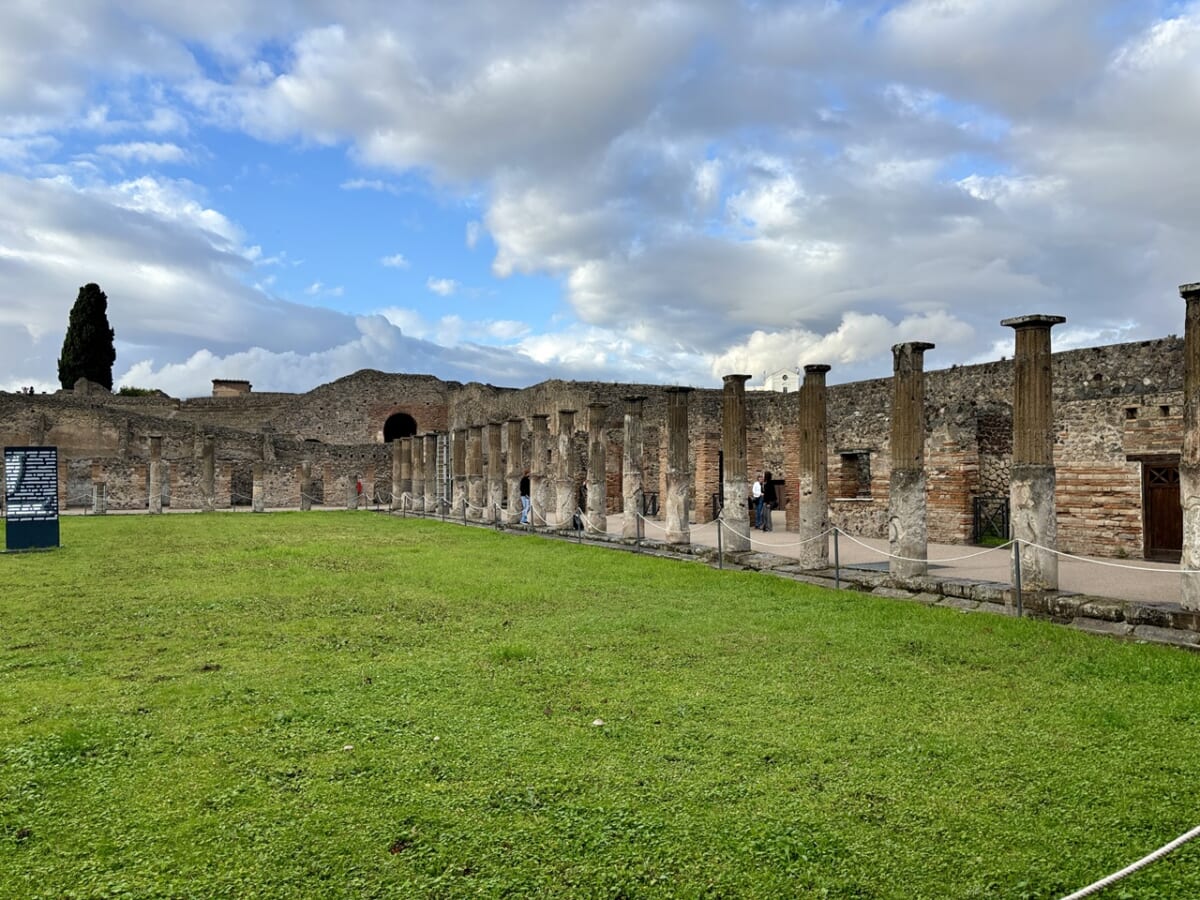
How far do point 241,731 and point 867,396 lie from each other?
15.6 meters

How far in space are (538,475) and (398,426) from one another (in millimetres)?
26272

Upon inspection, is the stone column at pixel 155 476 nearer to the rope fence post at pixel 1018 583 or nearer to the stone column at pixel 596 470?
the stone column at pixel 596 470

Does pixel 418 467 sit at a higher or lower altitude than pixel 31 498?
higher

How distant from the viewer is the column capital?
29.9 feet

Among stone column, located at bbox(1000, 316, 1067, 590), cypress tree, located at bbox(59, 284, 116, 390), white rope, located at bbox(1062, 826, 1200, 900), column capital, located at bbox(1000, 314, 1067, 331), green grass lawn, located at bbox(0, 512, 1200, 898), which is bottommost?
green grass lawn, located at bbox(0, 512, 1200, 898)

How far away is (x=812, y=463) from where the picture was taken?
12328mm

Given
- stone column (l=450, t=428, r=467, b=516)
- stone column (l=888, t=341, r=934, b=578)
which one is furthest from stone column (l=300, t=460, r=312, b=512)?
stone column (l=888, t=341, r=934, b=578)

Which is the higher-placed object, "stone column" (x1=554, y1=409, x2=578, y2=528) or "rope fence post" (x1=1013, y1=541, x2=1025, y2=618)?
"stone column" (x1=554, y1=409, x2=578, y2=528)

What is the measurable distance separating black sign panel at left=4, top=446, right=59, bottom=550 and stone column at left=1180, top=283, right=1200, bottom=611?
59.5 ft

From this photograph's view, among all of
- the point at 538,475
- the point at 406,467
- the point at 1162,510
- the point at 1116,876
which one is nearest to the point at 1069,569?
the point at 1162,510

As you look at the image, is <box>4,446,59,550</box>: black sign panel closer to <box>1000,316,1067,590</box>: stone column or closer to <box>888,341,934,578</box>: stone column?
<box>888,341,934,578</box>: stone column

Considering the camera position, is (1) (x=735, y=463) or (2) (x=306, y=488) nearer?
(1) (x=735, y=463)

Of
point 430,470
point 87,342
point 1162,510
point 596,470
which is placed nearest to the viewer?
point 1162,510

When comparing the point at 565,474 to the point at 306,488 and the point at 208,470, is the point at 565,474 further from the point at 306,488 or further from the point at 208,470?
the point at 306,488
